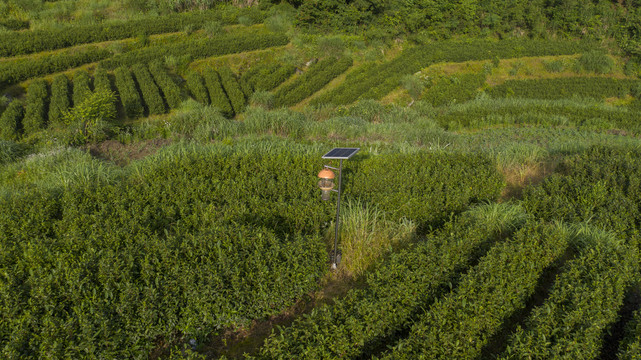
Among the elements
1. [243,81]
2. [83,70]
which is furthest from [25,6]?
[243,81]

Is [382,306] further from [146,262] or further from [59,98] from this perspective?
[59,98]

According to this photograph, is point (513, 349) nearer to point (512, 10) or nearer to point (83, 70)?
point (83, 70)

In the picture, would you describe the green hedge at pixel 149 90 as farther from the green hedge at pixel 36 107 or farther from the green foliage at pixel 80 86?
the green hedge at pixel 36 107

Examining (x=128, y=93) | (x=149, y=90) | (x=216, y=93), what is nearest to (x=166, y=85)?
(x=149, y=90)

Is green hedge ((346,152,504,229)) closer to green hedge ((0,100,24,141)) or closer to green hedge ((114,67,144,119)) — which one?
green hedge ((114,67,144,119))

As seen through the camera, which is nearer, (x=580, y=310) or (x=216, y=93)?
(x=580, y=310)

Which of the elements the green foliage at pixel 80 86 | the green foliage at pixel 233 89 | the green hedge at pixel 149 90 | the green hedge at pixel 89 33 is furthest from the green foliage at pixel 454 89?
the green foliage at pixel 80 86

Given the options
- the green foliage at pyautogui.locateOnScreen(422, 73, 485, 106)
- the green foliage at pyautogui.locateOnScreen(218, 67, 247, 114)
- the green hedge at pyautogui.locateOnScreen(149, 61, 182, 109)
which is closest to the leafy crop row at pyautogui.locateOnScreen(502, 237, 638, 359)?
the green foliage at pyautogui.locateOnScreen(218, 67, 247, 114)
